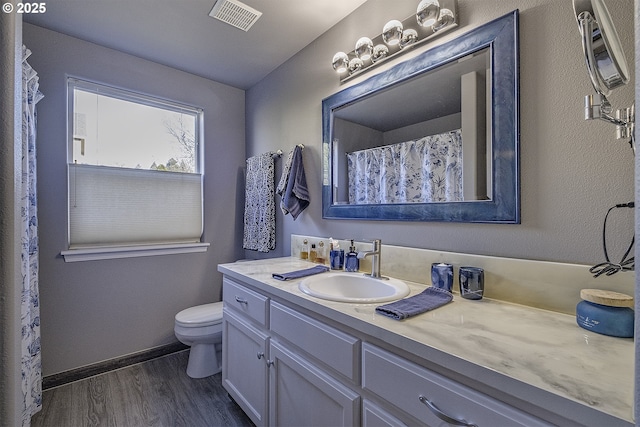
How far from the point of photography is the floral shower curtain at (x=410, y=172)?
1.27 meters

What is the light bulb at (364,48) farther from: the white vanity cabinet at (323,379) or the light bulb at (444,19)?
the white vanity cabinet at (323,379)

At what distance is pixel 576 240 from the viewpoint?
95cm

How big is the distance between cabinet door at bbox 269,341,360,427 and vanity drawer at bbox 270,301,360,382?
59 millimetres

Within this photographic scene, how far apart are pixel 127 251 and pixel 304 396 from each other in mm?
1752

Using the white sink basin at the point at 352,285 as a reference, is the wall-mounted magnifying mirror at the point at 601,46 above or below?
above

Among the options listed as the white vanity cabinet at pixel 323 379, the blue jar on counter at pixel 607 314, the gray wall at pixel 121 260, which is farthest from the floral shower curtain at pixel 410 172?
the gray wall at pixel 121 260

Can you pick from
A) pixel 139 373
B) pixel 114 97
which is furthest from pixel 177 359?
pixel 114 97

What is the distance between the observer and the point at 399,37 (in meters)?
1.40

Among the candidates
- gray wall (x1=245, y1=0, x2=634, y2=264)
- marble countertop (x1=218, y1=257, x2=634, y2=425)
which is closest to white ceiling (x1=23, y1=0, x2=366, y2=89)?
gray wall (x1=245, y1=0, x2=634, y2=264)

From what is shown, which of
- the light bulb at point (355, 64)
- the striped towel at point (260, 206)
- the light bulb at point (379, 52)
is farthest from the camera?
the striped towel at point (260, 206)

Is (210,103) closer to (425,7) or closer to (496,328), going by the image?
(425,7)

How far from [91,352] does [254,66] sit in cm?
242

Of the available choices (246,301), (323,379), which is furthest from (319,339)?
(246,301)

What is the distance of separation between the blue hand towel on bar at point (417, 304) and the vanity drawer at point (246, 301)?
2.00 feet
